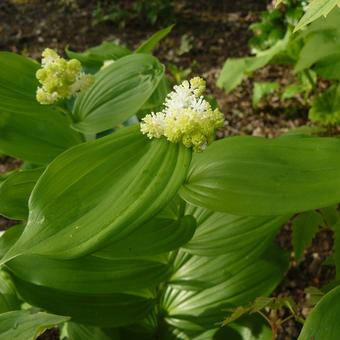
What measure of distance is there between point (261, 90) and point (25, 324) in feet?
5.94

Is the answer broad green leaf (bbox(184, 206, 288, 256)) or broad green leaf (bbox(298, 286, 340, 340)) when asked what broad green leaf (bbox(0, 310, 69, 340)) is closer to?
broad green leaf (bbox(184, 206, 288, 256))

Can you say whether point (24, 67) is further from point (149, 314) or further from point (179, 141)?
point (149, 314)

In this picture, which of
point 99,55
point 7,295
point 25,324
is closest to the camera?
point 25,324

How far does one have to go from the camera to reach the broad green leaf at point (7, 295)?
127cm

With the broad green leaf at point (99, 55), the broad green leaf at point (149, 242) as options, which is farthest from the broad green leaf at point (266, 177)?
the broad green leaf at point (99, 55)

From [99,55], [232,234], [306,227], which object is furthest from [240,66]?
[232,234]

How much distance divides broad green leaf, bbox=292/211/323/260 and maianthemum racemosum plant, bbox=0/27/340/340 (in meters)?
0.01

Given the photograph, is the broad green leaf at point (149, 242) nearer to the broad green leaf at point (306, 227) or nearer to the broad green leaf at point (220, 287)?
the broad green leaf at point (220, 287)

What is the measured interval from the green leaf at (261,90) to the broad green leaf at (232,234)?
1415 mm

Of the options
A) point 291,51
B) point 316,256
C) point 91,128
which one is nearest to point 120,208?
point 91,128

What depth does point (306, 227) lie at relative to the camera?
4.41 feet

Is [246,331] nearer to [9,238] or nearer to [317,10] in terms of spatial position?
[9,238]

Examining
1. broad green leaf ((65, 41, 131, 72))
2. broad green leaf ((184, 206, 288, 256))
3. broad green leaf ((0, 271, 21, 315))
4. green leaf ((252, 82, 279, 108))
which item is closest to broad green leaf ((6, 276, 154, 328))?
broad green leaf ((0, 271, 21, 315))

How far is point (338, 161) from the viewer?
0.90 metres
